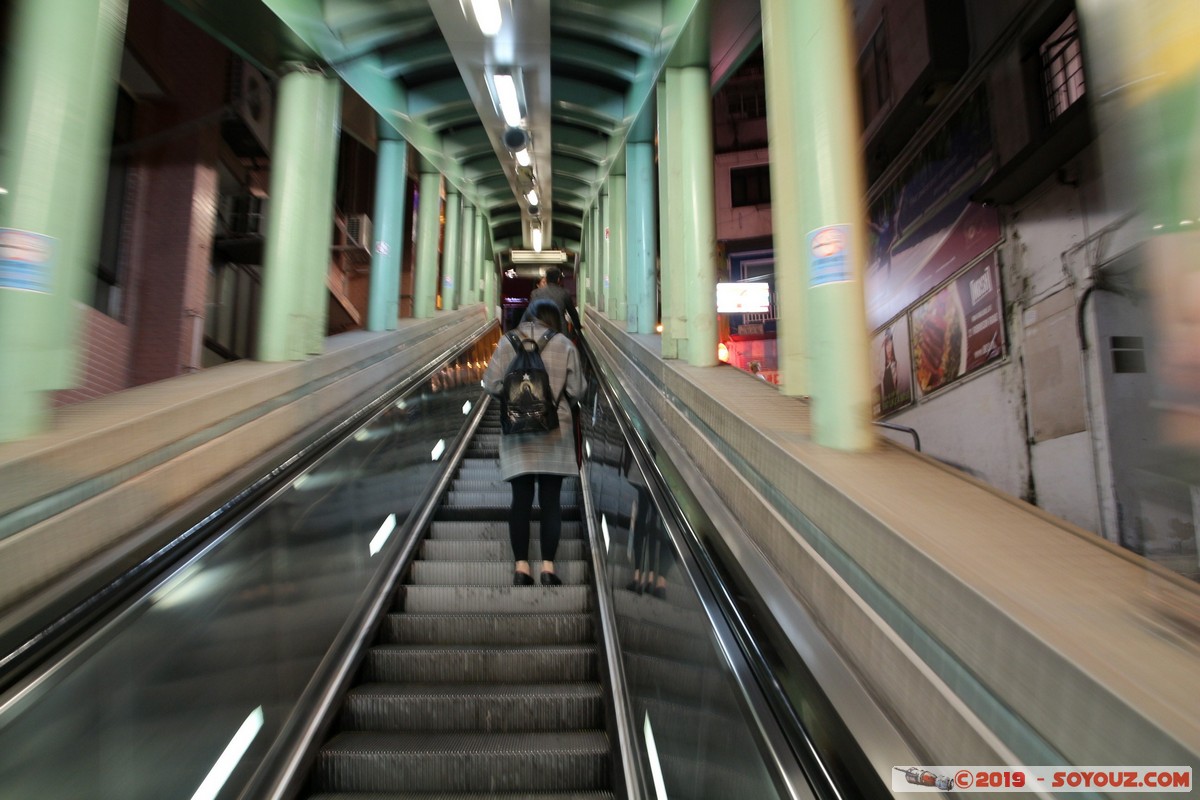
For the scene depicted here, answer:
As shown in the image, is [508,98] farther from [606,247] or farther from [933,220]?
[933,220]

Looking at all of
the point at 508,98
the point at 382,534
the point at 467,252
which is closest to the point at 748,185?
the point at 467,252

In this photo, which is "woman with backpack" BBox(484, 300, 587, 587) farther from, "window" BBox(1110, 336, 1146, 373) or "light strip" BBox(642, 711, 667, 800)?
"window" BBox(1110, 336, 1146, 373)

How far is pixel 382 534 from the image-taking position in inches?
134

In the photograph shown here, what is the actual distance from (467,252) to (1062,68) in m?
7.28

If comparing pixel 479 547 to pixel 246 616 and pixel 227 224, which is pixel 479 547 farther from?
pixel 227 224

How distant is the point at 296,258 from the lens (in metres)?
3.67

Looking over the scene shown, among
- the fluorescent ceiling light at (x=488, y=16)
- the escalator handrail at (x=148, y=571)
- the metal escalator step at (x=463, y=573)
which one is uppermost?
the fluorescent ceiling light at (x=488, y=16)

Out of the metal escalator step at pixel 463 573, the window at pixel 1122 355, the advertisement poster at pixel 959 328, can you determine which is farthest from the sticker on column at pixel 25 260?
the advertisement poster at pixel 959 328

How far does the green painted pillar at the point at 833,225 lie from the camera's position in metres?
1.95

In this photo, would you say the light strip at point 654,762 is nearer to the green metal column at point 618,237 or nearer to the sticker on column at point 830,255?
the sticker on column at point 830,255

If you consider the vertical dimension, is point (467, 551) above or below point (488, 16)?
below

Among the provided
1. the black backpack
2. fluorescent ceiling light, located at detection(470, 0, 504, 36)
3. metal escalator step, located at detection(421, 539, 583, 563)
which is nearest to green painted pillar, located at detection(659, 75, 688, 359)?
the black backpack

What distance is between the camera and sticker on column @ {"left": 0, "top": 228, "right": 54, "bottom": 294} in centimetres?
188

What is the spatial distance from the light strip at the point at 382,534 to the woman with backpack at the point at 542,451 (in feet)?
2.13
